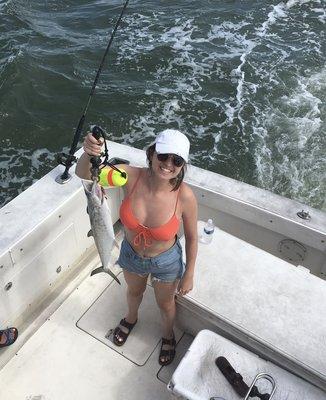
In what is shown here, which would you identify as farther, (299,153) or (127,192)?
(299,153)

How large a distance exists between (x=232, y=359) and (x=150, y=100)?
273 inches

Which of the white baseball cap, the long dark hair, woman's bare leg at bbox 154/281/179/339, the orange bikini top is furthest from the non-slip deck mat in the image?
the white baseball cap

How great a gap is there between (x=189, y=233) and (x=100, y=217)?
2.05ft

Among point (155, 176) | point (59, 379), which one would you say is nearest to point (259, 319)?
point (155, 176)

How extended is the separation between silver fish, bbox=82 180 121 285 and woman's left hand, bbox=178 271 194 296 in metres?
0.56

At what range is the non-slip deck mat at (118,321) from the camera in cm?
336

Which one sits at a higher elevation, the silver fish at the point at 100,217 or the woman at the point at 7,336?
the silver fish at the point at 100,217

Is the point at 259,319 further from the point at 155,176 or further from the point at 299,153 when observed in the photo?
the point at 299,153

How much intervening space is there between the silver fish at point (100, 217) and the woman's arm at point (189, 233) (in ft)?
1.66

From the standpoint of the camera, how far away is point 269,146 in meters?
7.57

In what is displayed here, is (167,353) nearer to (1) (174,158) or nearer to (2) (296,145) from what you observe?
(1) (174,158)

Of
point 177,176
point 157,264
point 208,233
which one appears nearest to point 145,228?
point 157,264

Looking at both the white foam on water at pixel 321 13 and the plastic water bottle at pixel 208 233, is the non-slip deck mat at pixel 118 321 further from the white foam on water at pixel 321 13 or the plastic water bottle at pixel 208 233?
the white foam on water at pixel 321 13

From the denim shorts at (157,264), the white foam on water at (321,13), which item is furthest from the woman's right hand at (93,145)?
the white foam on water at (321,13)
